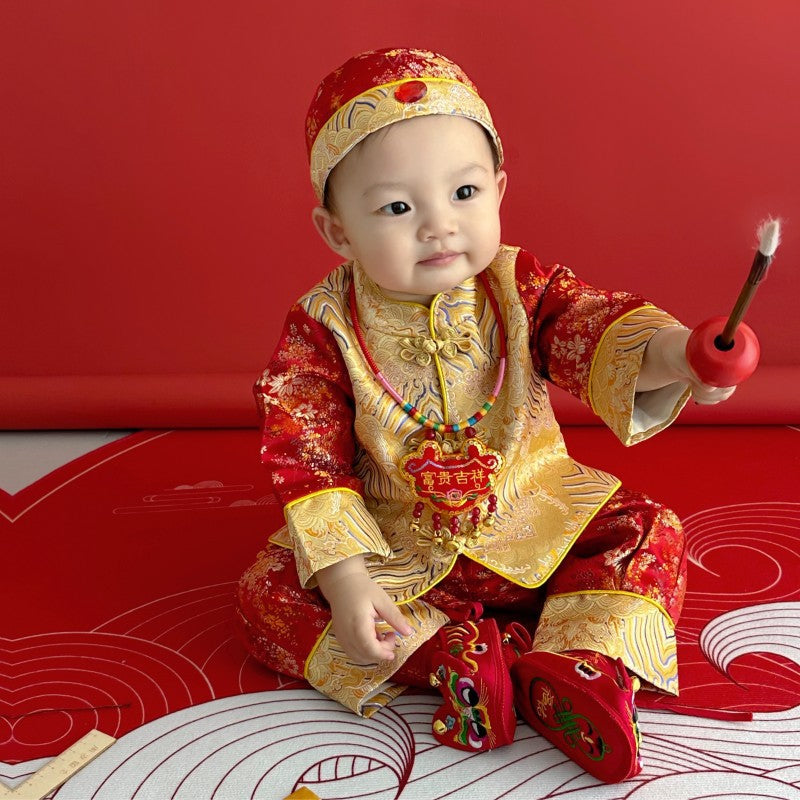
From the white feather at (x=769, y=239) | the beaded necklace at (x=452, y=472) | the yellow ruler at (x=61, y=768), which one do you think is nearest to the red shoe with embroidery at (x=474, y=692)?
the beaded necklace at (x=452, y=472)

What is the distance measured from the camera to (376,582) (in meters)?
1.10

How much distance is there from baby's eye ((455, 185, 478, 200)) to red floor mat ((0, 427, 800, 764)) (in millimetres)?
532

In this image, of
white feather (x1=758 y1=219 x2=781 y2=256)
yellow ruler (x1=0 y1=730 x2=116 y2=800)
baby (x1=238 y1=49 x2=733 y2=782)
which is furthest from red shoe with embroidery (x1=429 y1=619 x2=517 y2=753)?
white feather (x1=758 y1=219 x2=781 y2=256)

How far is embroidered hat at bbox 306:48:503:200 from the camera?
3.35ft

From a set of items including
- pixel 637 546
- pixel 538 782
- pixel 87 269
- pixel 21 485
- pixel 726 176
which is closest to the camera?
pixel 538 782

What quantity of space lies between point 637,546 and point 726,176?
92cm

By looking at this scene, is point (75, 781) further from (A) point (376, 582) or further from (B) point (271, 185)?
(B) point (271, 185)

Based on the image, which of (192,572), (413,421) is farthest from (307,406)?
(192,572)

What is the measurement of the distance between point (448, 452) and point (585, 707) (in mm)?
308

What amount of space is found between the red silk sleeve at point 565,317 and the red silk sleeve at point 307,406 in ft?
0.71

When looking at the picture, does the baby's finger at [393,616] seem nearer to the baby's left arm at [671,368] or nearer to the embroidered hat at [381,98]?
the baby's left arm at [671,368]

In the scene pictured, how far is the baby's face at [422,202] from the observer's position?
102cm

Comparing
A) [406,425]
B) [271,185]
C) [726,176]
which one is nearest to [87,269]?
[271,185]

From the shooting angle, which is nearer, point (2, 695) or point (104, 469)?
point (2, 695)
